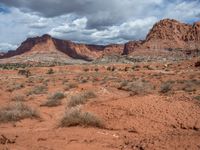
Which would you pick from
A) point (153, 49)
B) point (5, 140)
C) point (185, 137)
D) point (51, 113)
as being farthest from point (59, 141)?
point (153, 49)

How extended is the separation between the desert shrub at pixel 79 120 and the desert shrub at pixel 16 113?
2.67 m

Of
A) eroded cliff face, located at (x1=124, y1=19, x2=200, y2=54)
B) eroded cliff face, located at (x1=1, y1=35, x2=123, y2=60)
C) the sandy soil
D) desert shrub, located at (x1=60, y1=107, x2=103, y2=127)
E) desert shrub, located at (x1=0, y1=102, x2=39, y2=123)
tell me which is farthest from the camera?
eroded cliff face, located at (x1=1, y1=35, x2=123, y2=60)

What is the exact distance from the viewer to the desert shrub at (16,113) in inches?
500

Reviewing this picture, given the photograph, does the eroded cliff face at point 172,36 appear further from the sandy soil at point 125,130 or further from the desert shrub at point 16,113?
the sandy soil at point 125,130

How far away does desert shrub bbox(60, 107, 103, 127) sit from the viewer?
34.6 feet

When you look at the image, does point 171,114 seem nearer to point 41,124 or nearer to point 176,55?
point 41,124

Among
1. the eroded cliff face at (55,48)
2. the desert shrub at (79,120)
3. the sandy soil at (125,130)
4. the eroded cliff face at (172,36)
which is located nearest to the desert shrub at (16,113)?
the sandy soil at (125,130)

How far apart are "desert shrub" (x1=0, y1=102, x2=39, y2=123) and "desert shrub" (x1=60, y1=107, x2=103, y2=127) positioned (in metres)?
2.67

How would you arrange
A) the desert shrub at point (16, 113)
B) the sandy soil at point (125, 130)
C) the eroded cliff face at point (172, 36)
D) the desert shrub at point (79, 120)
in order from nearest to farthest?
the sandy soil at point (125, 130), the desert shrub at point (79, 120), the desert shrub at point (16, 113), the eroded cliff face at point (172, 36)

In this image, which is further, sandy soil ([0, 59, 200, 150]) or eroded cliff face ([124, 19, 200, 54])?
eroded cliff face ([124, 19, 200, 54])

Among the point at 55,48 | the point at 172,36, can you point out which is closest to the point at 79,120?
the point at 172,36

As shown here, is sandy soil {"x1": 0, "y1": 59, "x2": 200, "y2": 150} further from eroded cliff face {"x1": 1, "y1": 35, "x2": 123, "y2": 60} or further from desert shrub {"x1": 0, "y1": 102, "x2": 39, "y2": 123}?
eroded cliff face {"x1": 1, "y1": 35, "x2": 123, "y2": 60}

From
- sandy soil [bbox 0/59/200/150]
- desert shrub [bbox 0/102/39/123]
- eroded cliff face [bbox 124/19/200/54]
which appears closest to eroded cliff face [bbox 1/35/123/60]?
eroded cliff face [bbox 124/19/200/54]

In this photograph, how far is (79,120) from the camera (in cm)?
1063
